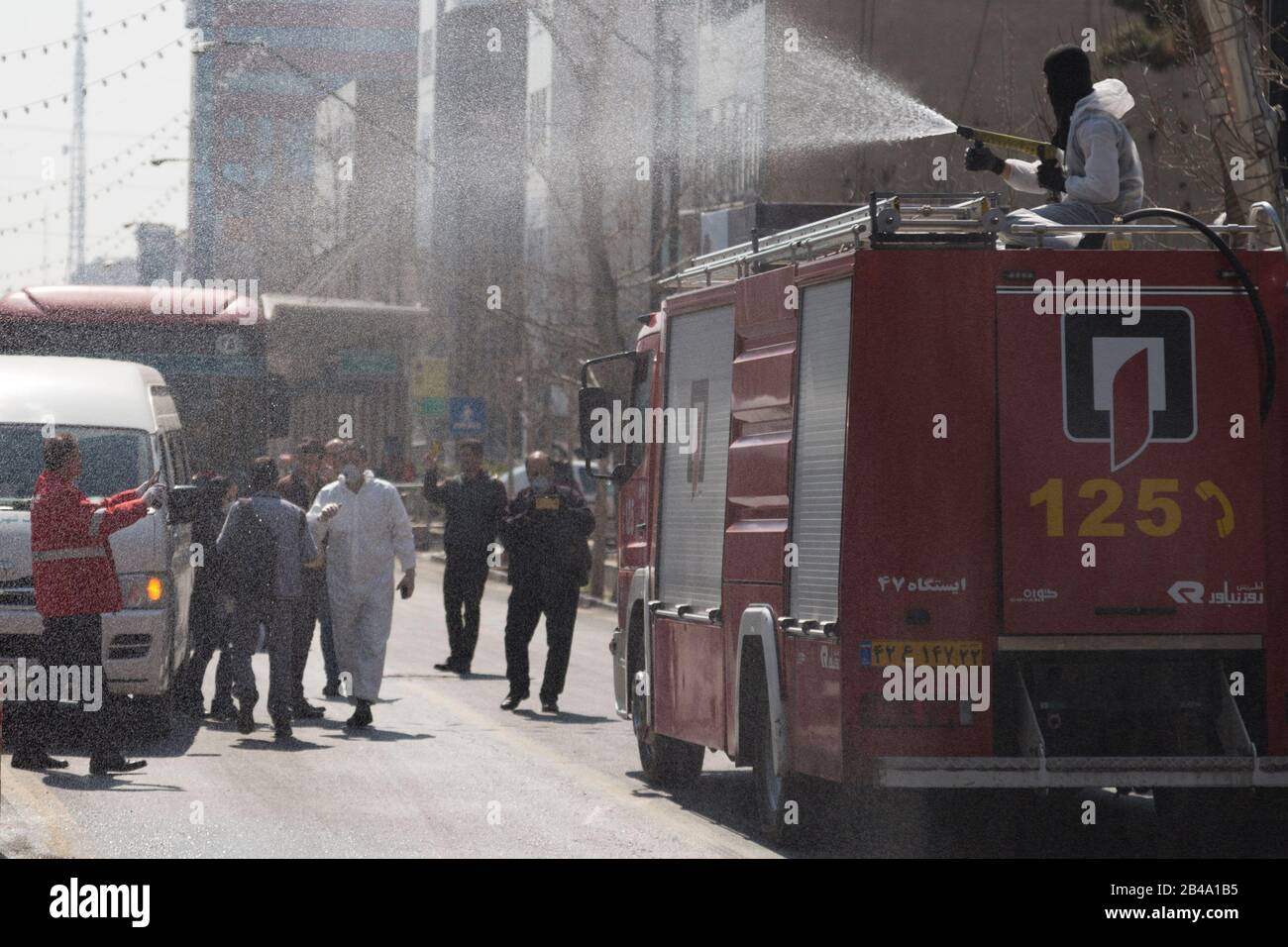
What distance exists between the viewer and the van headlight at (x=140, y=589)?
14281mm

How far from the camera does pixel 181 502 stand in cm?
1408

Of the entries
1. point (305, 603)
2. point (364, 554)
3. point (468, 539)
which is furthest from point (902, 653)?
point (468, 539)

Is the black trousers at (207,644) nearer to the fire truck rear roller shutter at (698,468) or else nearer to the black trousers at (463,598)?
the black trousers at (463,598)

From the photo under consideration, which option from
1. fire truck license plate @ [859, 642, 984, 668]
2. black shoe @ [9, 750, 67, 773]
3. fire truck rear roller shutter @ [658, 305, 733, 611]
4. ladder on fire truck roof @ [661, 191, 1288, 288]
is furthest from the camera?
black shoe @ [9, 750, 67, 773]

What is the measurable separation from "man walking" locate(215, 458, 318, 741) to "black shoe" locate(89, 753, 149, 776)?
2.19 m

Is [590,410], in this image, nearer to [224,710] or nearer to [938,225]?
[224,710]

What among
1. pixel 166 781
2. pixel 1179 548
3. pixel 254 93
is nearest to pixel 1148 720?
pixel 1179 548

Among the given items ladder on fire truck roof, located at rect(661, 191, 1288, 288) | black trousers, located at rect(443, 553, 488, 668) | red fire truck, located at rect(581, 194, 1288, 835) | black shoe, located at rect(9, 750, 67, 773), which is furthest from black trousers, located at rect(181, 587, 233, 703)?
ladder on fire truck roof, located at rect(661, 191, 1288, 288)

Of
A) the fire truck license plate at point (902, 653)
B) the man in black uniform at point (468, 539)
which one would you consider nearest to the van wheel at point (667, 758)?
the fire truck license plate at point (902, 653)

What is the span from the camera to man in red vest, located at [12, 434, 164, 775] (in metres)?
12.6

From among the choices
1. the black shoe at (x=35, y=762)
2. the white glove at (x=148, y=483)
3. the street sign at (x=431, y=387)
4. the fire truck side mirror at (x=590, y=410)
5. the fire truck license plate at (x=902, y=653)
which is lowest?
the black shoe at (x=35, y=762)

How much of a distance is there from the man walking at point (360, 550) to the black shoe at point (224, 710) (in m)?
0.80

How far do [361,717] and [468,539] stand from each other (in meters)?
4.22

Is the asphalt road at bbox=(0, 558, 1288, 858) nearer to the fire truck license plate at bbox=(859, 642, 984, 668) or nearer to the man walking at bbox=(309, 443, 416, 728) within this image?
the man walking at bbox=(309, 443, 416, 728)
